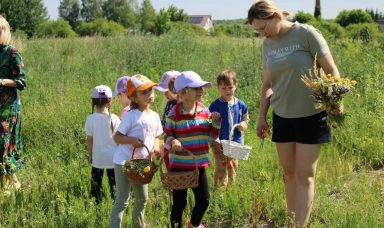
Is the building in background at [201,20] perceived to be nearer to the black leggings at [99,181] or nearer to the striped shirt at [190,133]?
the black leggings at [99,181]

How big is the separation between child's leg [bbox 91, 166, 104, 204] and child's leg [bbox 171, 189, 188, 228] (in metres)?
0.93

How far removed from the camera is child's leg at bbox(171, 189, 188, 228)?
11.7 ft

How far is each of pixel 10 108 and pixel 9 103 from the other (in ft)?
0.17

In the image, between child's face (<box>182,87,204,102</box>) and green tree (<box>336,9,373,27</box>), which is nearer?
child's face (<box>182,87,204,102</box>)

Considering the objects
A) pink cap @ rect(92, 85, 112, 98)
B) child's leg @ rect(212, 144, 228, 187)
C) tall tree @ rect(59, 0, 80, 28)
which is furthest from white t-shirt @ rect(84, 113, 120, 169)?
tall tree @ rect(59, 0, 80, 28)

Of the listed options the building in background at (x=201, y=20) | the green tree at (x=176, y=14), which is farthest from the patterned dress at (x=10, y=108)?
the building in background at (x=201, y=20)

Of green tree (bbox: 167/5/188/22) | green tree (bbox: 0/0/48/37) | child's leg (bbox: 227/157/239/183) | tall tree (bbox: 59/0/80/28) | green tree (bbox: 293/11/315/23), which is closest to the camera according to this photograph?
child's leg (bbox: 227/157/239/183)

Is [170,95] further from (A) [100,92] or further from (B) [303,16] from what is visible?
(B) [303,16]

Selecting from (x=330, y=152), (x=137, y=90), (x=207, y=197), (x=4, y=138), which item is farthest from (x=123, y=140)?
(x=330, y=152)

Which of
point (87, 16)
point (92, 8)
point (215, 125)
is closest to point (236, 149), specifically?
point (215, 125)

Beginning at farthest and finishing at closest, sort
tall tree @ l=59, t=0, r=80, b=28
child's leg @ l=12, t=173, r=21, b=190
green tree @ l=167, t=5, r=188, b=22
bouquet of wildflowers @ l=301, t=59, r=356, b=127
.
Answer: tall tree @ l=59, t=0, r=80, b=28 < green tree @ l=167, t=5, r=188, b=22 < child's leg @ l=12, t=173, r=21, b=190 < bouquet of wildflowers @ l=301, t=59, r=356, b=127

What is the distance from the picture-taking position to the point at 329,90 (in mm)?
2949

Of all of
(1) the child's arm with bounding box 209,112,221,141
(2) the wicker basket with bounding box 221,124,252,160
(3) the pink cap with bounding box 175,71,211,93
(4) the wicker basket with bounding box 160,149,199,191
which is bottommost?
(4) the wicker basket with bounding box 160,149,199,191

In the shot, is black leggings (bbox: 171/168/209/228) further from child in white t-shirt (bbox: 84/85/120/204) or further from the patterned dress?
the patterned dress
